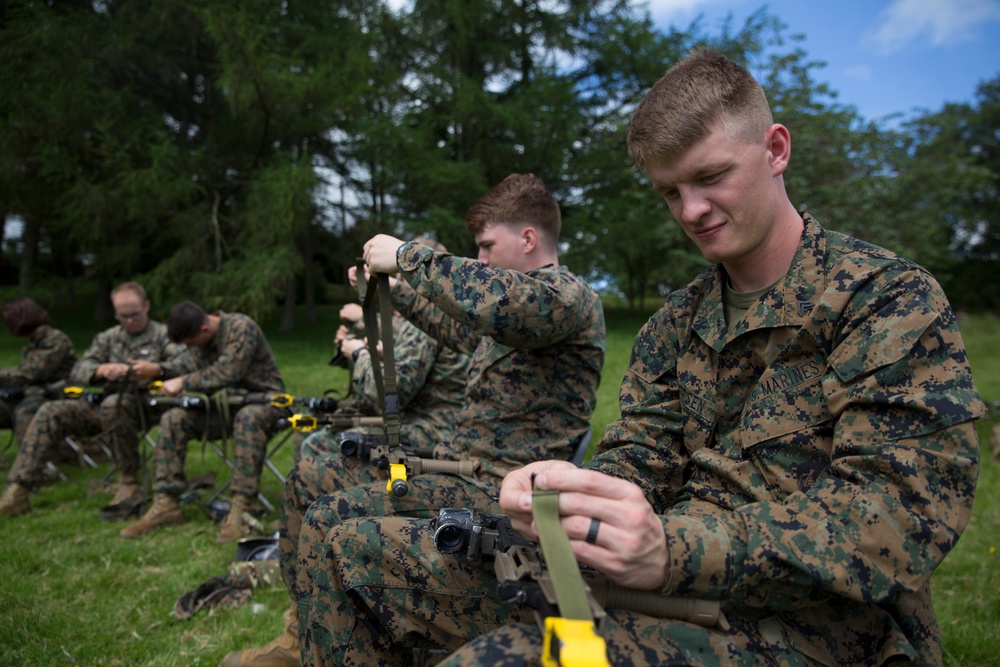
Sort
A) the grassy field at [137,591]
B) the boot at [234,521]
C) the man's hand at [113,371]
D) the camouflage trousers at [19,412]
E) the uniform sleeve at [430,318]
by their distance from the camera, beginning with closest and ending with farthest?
1. the grassy field at [137,591]
2. the uniform sleeve at [430,318]
3. the boot at [234,521]
4. the man's hand at [113,371]
5. the camouflage trousers at [19,412]

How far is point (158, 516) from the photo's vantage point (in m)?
5.03

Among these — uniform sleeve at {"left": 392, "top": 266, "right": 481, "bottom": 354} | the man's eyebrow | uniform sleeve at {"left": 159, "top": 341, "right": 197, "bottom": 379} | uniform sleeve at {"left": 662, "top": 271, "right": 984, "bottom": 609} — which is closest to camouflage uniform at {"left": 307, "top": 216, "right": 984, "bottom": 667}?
uniform sleeve at {"left": 662, "top": 271, "right": 984, "bottom": 609}

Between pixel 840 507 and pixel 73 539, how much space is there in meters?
5.20

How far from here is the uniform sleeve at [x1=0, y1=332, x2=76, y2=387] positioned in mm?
7000

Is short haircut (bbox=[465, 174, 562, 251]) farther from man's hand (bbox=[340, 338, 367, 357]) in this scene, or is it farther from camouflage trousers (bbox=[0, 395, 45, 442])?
camouflage trousers (bbox=[0, 395, 45, 442])

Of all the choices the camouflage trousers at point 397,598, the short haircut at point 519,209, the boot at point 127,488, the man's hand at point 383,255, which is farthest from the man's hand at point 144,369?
the camouflage trousers at point 397,598

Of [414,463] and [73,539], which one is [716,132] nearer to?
[414,463]

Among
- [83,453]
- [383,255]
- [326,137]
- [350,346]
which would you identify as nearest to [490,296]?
[383,255]

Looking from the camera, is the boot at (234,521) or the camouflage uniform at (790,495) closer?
the camouflage uniform at (790,495)

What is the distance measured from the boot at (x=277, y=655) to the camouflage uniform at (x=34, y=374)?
534 cm

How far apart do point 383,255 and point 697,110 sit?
52.6 inches

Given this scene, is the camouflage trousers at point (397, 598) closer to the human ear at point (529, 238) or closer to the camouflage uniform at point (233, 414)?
the human ear at point (529, 238)

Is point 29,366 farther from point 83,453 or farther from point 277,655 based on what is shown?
point 277,655

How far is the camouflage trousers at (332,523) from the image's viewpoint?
1.88m
